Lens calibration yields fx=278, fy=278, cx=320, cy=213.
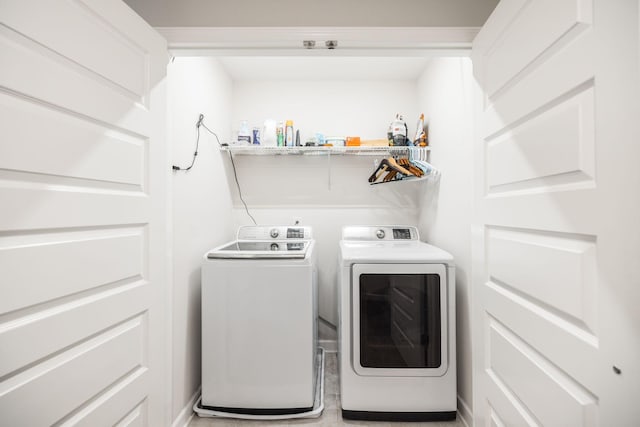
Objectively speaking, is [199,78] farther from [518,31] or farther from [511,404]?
[511,404]

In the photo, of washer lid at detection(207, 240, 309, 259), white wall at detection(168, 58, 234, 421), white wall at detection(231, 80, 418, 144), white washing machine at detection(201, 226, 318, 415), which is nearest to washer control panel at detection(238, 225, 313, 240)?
washer lid at detection(207, 240, 309, 259)

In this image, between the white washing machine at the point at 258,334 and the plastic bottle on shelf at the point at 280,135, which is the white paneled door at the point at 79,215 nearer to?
the white washing machine at the point at 258,334

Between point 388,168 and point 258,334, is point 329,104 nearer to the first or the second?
point 388,168

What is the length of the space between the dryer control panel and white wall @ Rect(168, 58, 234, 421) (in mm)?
1146

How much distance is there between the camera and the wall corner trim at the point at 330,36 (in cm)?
134

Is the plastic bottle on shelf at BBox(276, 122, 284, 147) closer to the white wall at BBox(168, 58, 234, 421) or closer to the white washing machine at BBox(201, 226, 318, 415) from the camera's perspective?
the white wall at BBox(168, 58, 234, 421)

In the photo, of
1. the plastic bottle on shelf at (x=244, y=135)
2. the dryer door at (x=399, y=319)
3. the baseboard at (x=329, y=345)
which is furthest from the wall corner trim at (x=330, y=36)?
the baseboard at (x=329, y=345)

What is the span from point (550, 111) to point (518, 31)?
0.34 meters

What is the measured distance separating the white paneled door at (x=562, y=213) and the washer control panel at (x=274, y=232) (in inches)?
59.9

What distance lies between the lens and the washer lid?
1755 mm

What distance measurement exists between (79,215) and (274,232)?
1618mm

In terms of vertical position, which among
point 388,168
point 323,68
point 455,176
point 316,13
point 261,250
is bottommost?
point 261,250

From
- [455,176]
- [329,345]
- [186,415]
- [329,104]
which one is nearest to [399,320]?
[455,176]

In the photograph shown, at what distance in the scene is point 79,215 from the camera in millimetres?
878
